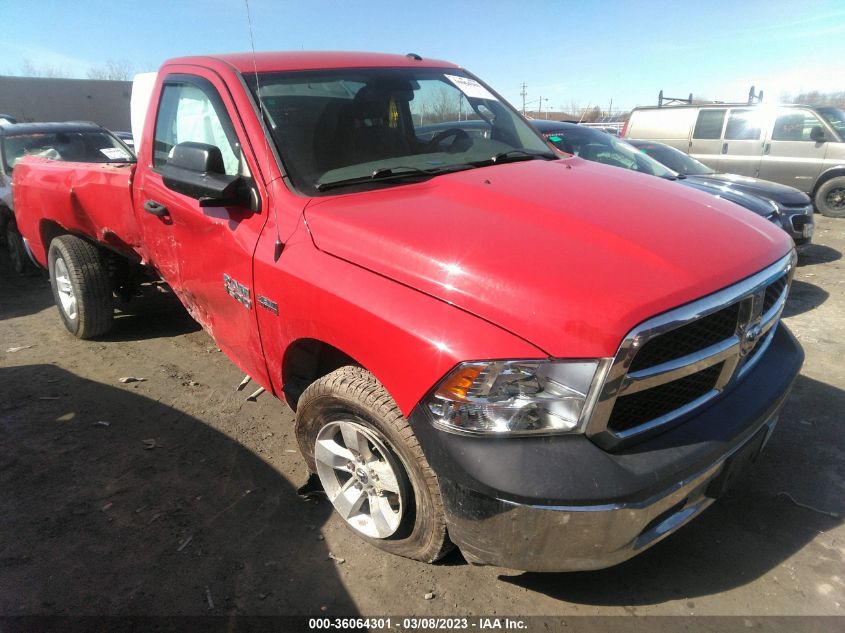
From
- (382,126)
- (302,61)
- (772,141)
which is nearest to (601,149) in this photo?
(382,126)

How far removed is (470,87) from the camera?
359 cm

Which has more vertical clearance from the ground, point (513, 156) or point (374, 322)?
point (513, 156)

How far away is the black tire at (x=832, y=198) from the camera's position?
9906 millimetres

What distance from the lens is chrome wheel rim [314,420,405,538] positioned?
2182mm

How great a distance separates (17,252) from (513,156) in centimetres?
704

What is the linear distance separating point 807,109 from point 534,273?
451 inches

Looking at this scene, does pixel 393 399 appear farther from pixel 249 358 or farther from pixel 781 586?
pixel 781 586

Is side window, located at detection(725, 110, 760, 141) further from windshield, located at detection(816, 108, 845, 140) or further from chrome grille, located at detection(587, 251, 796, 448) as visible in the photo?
chrome grille, located at detection(587, 251, 796, 448)

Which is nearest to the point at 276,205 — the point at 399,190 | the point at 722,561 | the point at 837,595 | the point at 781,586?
the point at 399,190

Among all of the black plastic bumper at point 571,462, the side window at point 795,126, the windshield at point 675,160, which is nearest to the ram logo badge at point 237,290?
the black plastic bumper at point 571,462

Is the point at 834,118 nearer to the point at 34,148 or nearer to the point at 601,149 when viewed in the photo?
the point at 601,149

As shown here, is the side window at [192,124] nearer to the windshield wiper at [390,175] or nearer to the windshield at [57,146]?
the windshield wiper at [390,175]

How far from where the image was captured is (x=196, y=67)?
304 centimetres

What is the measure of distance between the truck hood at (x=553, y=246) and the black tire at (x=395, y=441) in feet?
1.51
